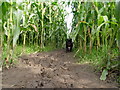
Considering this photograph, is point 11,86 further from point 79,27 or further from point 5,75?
point 79,27

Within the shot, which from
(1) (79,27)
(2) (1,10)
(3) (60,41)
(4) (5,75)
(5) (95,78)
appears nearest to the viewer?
(5) (95,78)

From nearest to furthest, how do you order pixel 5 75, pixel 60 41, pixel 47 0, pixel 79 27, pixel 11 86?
1. pixel 11 86
2. pixel 5 75
3. pixel 79 27
4. pixel 47 0
5. pixel 60 41

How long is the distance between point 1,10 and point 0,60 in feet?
2.31

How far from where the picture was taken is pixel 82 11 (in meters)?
2.92

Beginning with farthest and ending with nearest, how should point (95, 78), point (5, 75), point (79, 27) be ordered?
point (79, 27) → point (5, 75) → point (95, 78)

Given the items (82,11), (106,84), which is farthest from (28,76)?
(82,11)

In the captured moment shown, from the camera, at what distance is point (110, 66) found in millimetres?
1892

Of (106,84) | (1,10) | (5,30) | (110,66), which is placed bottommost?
(106,84)

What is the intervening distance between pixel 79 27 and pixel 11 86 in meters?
1.65

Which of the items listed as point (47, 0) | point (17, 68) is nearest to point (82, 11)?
point (17, 68)

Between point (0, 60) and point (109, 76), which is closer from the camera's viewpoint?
point (109, 76)

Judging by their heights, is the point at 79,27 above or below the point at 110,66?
above

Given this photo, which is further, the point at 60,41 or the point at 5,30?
the point at 60,41

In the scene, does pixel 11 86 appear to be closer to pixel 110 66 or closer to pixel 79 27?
pixel 110 66
